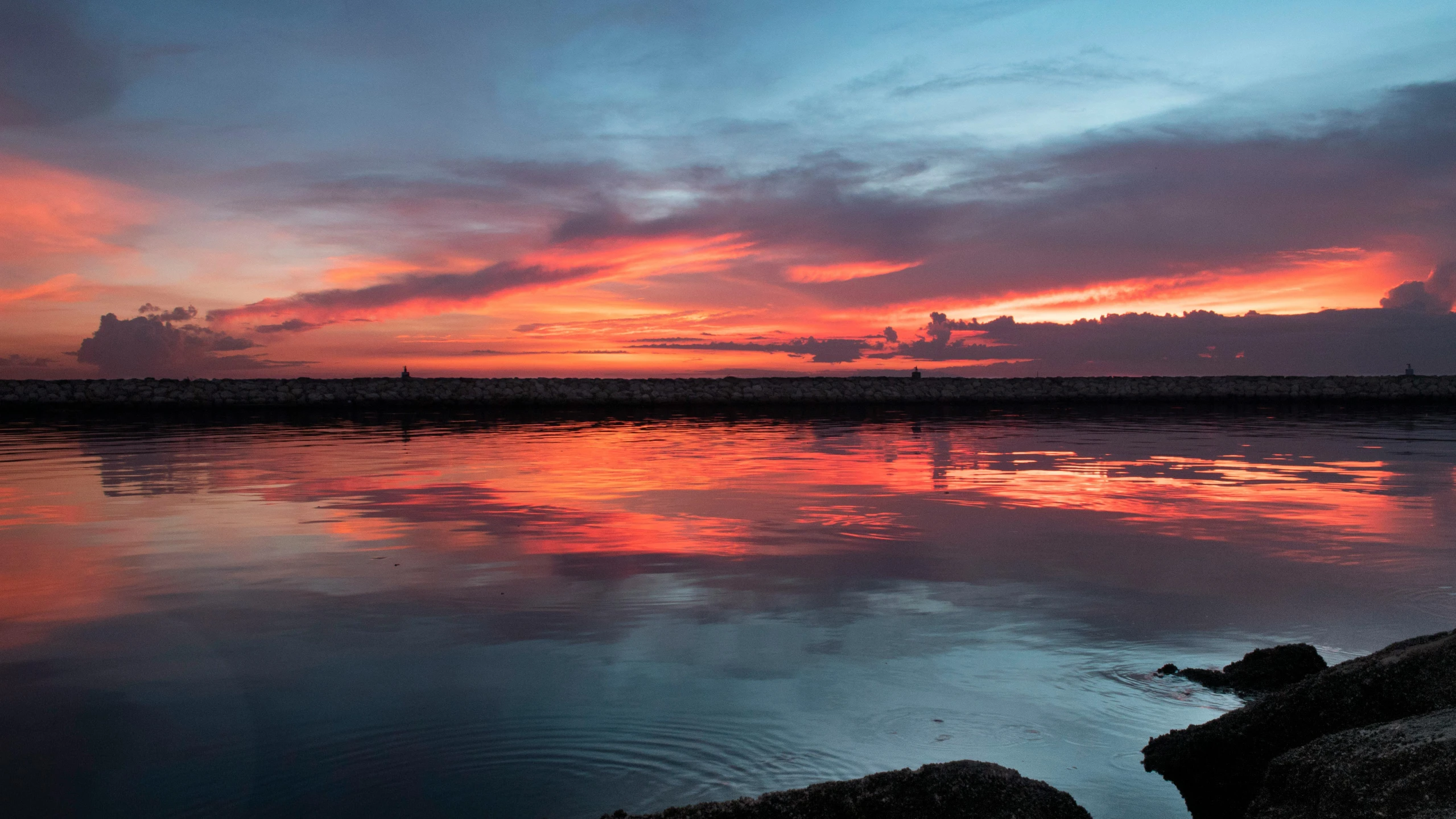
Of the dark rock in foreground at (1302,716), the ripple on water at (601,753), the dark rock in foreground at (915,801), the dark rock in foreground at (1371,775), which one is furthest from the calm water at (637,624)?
the dark rock in foreground at (915,801)

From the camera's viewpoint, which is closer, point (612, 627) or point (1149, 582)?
point (612, 627)

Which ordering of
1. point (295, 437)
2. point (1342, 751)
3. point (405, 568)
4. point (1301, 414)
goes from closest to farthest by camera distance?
point (1342, 751)
point (405, 568)
point (295, 437)
point (1301, 414)

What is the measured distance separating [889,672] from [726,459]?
10.2 metres

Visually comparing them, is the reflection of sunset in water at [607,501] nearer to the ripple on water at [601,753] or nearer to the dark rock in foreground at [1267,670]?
the ripple on water at [601,753]

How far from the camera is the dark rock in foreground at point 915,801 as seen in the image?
2.22m

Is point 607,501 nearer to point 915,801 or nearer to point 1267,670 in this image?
point 1267,670

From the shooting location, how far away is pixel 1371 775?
2182 mm

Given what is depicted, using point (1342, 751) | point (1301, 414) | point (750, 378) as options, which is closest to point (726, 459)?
point (1342, 751)

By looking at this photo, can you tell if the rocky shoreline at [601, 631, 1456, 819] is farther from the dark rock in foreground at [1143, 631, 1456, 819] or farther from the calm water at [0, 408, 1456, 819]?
the calm water at [0, 408, 1456, 819]

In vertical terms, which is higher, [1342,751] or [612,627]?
[1342,751]

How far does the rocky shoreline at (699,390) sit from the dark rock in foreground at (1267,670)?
32996 millimetres

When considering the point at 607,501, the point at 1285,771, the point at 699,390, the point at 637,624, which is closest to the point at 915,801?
the point at 1285,771

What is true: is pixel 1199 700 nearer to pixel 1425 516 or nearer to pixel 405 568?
pixel 405 568

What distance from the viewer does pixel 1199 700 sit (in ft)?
12.3
